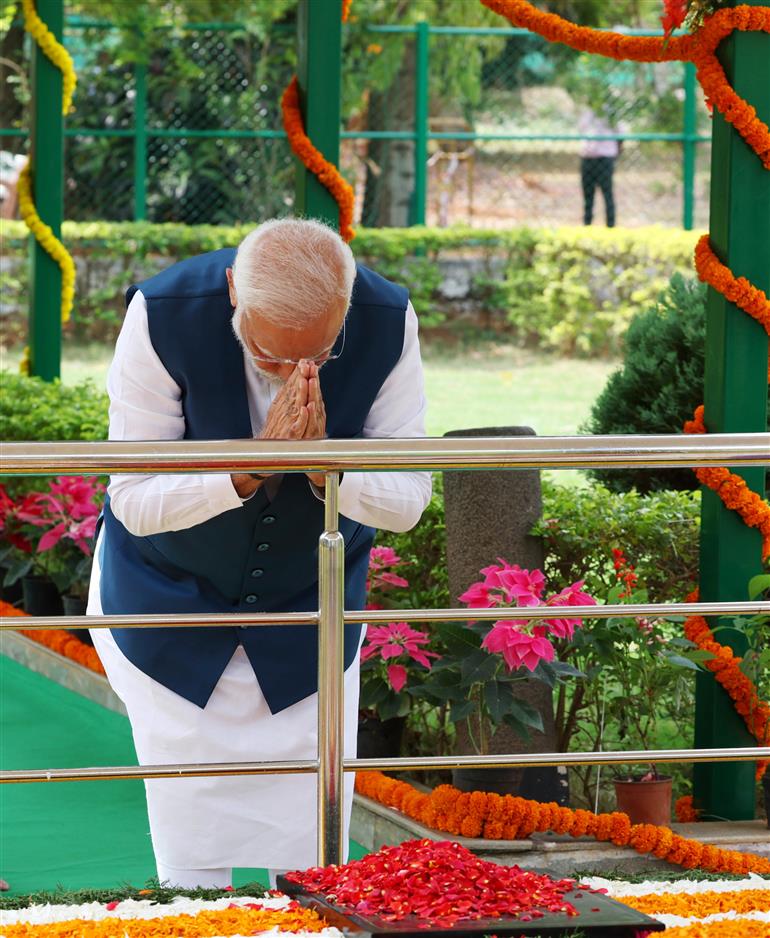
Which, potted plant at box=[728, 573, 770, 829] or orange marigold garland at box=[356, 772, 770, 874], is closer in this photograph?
orange marigold garland at box=[356, 772, 770, 874]

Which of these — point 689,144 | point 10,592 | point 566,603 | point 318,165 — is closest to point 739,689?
point 566,603

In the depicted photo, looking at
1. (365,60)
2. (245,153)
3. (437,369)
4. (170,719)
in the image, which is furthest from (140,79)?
(170,719)

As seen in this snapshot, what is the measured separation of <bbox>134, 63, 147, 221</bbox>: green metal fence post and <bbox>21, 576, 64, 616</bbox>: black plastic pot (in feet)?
25.8

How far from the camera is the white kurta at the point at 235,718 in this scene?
2771 mm

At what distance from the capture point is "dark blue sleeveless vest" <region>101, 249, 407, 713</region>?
9.16 ft

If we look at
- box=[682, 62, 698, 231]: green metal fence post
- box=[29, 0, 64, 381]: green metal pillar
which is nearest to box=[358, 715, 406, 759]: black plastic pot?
box=[29, 0, 64, 381]: green metal pillar

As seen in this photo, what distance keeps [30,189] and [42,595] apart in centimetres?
223

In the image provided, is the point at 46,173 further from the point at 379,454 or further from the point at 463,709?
the point at 379,454

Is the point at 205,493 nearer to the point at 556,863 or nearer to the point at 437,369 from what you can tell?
the point at 556,863

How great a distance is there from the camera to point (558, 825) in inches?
152

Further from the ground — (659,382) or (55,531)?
(659,382)

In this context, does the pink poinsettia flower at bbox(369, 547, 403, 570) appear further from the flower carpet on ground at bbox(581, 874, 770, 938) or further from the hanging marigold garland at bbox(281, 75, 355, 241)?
the flower carpet on ground at bbox(581, 874, 770, 938)

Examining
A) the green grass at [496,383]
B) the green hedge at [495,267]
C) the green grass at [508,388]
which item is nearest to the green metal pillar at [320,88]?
the green grass at [508,388]

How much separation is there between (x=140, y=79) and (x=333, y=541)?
11714 mm
